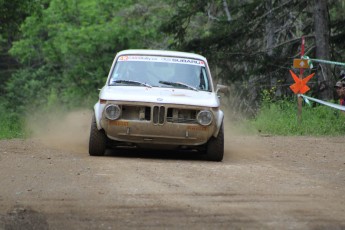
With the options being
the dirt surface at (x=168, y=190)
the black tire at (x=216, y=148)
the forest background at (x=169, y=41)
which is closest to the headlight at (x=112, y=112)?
the dirt surface at (x=168, y=190)

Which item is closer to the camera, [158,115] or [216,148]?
[158,115]

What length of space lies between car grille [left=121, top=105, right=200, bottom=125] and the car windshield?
93 cm

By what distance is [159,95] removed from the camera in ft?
38.6

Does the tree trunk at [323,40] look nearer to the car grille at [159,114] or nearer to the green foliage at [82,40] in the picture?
the car grille at [159,114]

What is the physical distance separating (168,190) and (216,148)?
11.7 feet

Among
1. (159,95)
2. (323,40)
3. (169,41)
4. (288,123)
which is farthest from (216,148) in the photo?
(169,41)

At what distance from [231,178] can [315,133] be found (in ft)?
28.7

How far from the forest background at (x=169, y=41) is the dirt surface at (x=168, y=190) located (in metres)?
2.72

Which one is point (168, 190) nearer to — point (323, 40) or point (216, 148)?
point (216, 148)

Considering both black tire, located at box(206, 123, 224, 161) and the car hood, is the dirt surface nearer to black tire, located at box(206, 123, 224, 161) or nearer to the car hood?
black tire, located at box(206, 123, 224, 161)

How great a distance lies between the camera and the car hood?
454 inches

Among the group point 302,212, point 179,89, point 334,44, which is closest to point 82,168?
point 179,89

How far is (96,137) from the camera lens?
11758 mm

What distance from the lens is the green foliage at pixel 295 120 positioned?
1823cm
